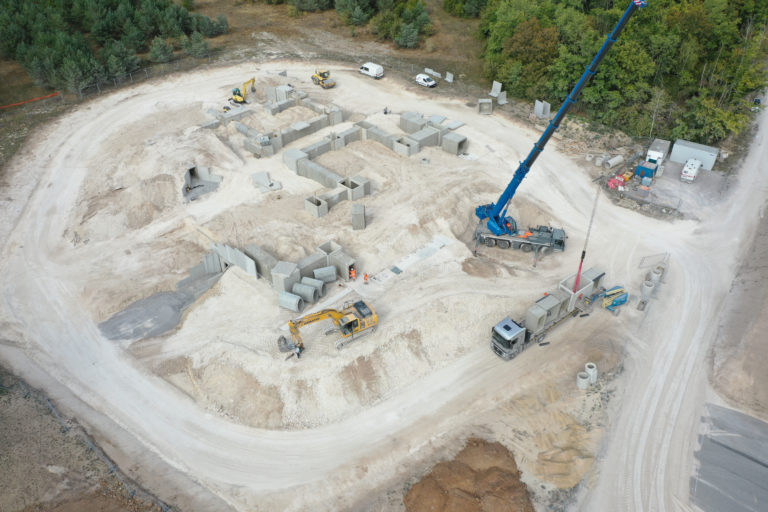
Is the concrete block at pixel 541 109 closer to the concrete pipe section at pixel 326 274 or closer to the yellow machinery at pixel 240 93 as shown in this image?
the yellow machinery at pixel 240 93

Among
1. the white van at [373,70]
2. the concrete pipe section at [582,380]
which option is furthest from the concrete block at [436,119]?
the concrete pipe section at [582,380]

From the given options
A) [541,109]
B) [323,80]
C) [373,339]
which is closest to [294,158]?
[323,80]

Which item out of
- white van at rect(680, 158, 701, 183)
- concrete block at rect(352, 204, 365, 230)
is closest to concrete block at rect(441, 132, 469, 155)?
concrete block at rect(352, 204, 365, 230)

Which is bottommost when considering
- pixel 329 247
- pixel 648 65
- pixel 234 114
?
pixel 329 247

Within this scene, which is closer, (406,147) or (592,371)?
(592,371)

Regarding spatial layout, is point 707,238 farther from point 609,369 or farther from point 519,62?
point 519,62

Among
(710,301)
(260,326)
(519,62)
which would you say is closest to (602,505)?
(710,301)

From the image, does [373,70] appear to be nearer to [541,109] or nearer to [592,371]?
[541,109]
